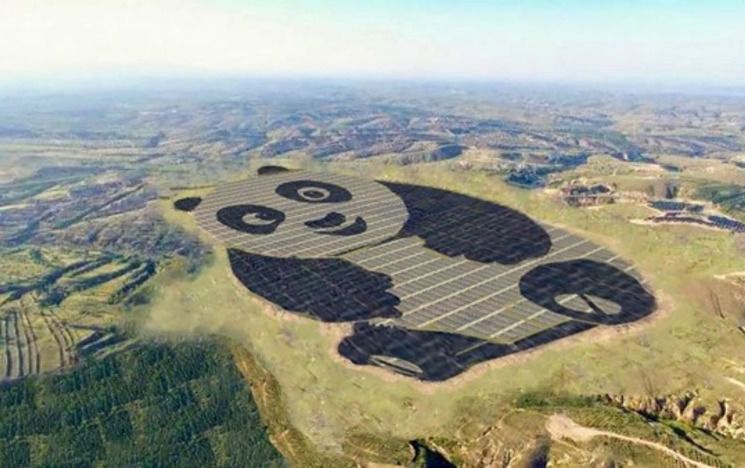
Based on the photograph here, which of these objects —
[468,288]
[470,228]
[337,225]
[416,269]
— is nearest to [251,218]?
[337,225]

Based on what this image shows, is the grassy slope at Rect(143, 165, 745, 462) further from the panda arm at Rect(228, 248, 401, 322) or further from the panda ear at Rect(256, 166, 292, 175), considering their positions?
the panda ear at Rect(256, 166, 292, 175)

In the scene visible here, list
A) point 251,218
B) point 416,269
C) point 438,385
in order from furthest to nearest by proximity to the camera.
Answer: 1. point 251,218
2. point 416,269
3. point 438,385

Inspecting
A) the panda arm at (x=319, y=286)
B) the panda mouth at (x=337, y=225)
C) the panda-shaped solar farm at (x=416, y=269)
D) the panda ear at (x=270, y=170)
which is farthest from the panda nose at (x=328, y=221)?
the panda ear at (x=270, y=170)

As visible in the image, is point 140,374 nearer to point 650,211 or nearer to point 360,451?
point 360,451

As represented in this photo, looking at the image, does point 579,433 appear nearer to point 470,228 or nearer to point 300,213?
point 470,228

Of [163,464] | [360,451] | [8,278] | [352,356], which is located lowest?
[8,278]

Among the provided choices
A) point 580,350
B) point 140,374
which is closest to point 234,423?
point 140,374
